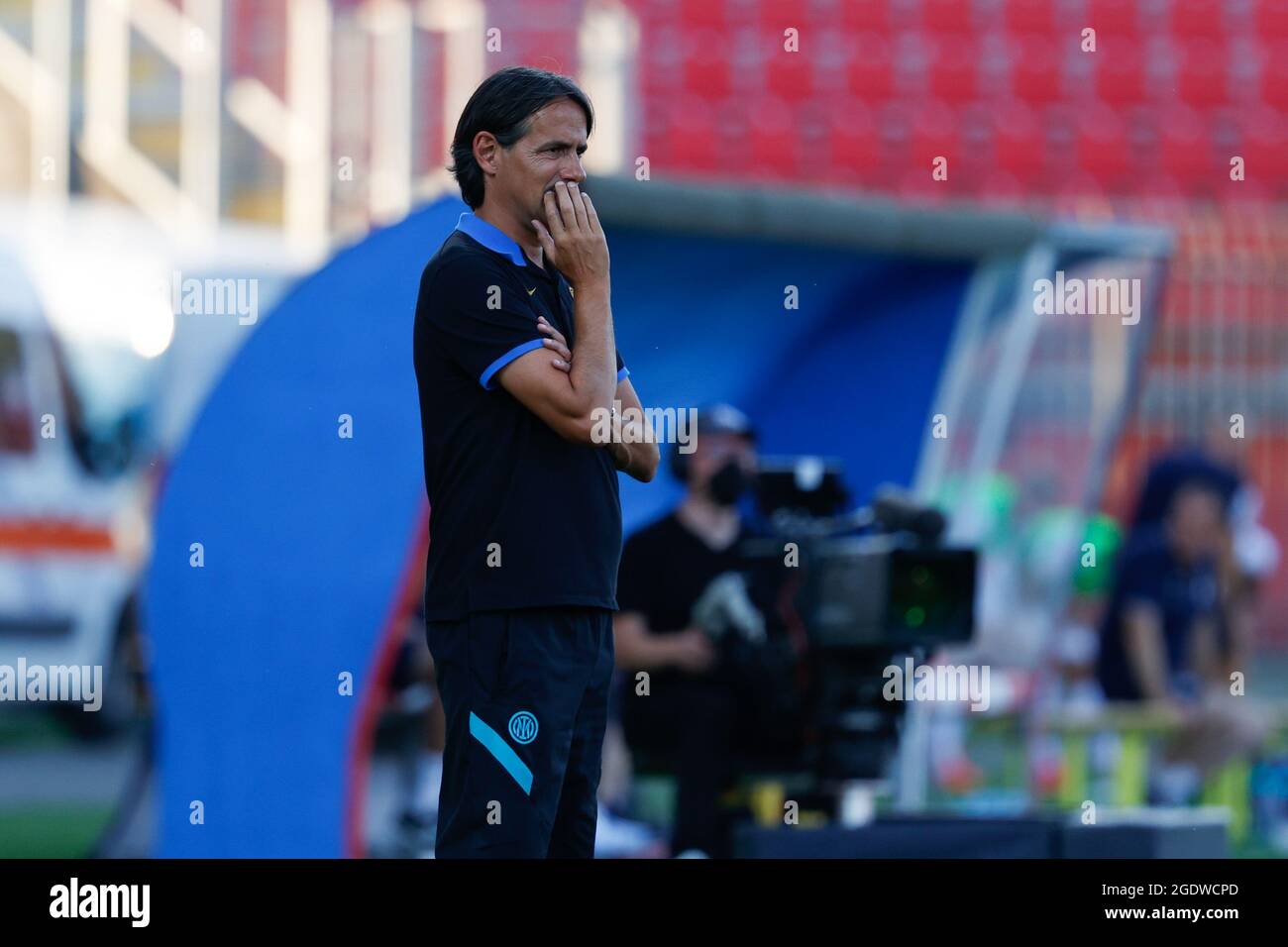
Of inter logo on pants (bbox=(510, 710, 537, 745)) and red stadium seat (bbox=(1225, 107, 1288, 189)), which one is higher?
red stadium seat (bbox=(1225, 107, 1288, 189))

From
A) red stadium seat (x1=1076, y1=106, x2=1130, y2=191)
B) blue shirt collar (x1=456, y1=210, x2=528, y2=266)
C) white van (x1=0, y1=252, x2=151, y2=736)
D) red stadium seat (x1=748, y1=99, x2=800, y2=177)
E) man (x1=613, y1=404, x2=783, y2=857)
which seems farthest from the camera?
red stadium seat (x1=1076, y1=106, x2=1130, y2=191)

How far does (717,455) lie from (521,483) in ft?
9.46

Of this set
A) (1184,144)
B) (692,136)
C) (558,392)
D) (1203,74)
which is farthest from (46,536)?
(1203,74)

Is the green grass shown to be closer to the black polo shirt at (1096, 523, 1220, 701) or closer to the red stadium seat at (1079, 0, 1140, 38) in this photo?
the black polo shirt at (1096, 523, 1220, 701)

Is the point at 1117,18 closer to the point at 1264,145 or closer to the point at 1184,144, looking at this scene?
the point at 1184,144

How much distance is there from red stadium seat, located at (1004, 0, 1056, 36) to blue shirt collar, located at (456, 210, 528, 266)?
464 inches

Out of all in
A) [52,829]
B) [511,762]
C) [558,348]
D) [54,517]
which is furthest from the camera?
[54,517]

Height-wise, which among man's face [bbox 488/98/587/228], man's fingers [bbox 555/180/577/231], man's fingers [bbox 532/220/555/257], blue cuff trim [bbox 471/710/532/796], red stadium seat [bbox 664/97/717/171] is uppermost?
red stadium seat [bbox 664/97/717/171]

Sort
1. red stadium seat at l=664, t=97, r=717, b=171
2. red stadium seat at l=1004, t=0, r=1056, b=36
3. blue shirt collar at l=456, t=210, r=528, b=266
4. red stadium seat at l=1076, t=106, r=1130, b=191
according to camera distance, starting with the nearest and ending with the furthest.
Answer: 1. blue shirt collar at l=456, t=210, r=528, b=266
2. red stadium seat at l=664, t=97, r=717, b=171
3. red stadium seat at l=1004, t=0, r=1056, b=36
4. red stadium seat at l=1076, t=106, r=1130, b=191

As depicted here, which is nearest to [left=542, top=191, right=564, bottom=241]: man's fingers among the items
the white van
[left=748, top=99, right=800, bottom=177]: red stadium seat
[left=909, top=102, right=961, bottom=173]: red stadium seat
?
the white van

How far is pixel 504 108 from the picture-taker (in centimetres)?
288

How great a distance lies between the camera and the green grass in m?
7.23

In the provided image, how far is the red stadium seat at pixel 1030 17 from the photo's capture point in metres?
14.0

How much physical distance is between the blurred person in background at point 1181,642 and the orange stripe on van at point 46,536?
537 centimetres
